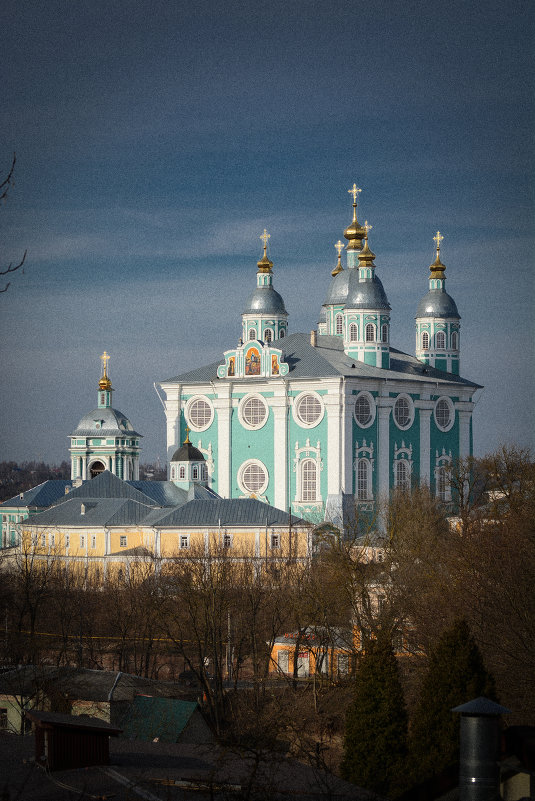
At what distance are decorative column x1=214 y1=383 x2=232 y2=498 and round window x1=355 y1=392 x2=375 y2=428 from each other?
16.6 feet

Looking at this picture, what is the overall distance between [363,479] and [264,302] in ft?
30.5

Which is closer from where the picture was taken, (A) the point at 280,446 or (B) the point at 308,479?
(B) the point at 308,479

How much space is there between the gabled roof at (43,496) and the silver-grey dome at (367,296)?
1535 centimetres

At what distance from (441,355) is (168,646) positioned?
97.6 feet

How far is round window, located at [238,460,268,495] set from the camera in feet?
183

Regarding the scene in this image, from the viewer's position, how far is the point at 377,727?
61.6 ft

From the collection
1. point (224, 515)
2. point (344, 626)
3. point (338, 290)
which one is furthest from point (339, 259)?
point (344, 626)

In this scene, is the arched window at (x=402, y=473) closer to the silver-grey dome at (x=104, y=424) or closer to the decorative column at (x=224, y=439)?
the decorative column at (x=224, y=439)

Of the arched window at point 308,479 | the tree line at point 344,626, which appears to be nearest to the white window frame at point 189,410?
the arched window at point 308,479

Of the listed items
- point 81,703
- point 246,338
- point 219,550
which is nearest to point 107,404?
point 246,338

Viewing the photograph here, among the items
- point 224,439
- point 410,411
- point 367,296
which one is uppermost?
point 367,296

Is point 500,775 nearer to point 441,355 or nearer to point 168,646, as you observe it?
point 168,646

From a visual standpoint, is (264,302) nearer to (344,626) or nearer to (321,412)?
(321,412)

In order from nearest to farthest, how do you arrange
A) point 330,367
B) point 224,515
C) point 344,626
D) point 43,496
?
point 344,626, point 224,515, point 330,367, point 43,496
